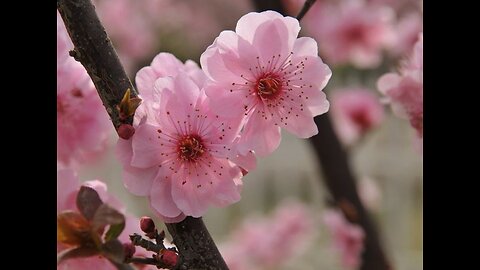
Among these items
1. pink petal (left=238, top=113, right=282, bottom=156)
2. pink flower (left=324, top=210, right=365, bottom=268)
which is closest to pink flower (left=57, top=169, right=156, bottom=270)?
pink petal (left=238, top=113, right=282, bottom=156)

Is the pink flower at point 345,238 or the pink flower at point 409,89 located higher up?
the pink flower at point 345,238

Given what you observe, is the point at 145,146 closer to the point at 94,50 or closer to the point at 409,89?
the point at 94,50

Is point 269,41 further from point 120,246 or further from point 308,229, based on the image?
point 308,229

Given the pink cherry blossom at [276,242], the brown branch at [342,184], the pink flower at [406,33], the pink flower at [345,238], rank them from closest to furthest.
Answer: the brown branch at [342,184], the pink flower at [345,238], the pink flower at [406,33], the pink cherry blossom at [276,242]

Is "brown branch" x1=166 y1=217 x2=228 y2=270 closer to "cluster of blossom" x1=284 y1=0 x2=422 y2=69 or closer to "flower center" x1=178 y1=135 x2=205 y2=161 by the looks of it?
"flower center" x1=178 y1=135 x2=205 y2=161

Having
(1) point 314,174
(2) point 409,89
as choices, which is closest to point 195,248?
(2) point 409,89

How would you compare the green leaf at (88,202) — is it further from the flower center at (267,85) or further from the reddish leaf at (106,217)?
the flower center at (267,85)

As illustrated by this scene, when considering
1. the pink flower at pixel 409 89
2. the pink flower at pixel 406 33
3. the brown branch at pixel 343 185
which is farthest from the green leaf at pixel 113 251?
the pink flower at pixel 406 33
